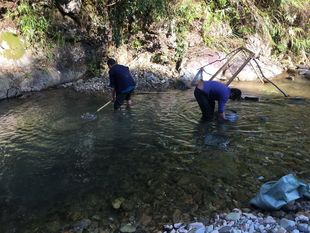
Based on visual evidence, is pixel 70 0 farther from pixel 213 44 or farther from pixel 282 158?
pixel 282 158

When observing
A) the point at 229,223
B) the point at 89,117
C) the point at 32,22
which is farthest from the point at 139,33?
the point at 229,223

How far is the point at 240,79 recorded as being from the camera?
15.6m

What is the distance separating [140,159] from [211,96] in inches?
108

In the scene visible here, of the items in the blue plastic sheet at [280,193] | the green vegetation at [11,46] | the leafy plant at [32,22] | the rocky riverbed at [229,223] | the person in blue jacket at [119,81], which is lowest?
the rocky riverbed at [229,223]

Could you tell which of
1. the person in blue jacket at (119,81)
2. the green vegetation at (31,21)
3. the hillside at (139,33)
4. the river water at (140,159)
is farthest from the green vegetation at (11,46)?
the person in blue jacket at (119,81)

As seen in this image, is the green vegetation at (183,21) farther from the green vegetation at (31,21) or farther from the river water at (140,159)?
the river water at (140,159)

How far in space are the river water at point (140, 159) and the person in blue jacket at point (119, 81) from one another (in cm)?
47

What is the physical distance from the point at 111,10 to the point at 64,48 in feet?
8.42

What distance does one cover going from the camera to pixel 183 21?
16.0 m

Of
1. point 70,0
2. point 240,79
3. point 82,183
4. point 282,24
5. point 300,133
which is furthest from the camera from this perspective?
point 282,24

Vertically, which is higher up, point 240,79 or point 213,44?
point 213,44

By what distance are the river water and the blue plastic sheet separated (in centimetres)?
43

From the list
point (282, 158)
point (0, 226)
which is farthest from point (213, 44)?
point (0, 226)

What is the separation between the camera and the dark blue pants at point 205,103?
9539 mm
